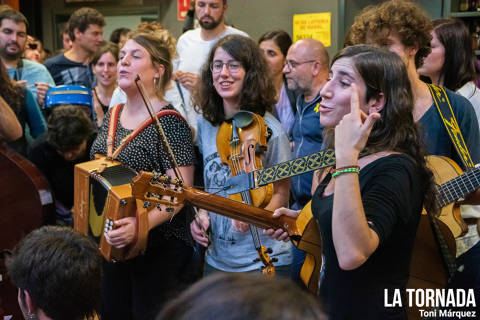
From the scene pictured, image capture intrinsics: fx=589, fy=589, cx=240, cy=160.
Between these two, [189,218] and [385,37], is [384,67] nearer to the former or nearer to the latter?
[385,37]

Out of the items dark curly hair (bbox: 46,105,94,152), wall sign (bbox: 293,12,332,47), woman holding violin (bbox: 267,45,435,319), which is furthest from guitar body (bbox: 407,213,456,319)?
wall sign (bbox: 293,12,332,47)

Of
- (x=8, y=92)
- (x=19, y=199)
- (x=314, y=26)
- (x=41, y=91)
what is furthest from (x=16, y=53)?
(x=314, y=26)

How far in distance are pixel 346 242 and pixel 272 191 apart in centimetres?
88

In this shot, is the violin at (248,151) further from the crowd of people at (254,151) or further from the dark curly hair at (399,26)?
the dark curly hair at (399,26)

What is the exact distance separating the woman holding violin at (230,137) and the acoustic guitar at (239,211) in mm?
364

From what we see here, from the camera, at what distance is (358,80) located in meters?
1.88

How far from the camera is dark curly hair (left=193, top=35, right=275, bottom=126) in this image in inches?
111

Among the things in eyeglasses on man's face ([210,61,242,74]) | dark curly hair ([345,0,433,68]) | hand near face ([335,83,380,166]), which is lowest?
hand near face ([335,83,380,166])

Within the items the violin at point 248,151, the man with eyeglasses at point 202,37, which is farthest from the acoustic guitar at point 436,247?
the man with eyeglasses at point 202,37

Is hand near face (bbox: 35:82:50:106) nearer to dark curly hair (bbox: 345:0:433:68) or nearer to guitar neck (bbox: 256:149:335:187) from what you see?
dark curly hair (bbox: 345:0:433:68)

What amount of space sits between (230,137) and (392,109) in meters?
0.96

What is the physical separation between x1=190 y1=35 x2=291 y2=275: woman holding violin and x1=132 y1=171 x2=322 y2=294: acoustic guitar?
36 centimetres

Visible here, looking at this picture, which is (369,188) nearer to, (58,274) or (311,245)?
(311,245)

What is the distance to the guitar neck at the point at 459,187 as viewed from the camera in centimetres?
240
